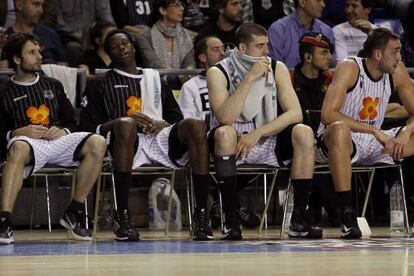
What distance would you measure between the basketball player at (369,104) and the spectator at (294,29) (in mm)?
2166

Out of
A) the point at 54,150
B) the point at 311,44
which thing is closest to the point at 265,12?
the point at 311,44

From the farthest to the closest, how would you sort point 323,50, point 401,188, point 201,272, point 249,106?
point 323,50
point 401,188
point 249,106
point 201,272

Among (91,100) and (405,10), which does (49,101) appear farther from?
(405,10)

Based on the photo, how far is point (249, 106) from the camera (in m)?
7.63

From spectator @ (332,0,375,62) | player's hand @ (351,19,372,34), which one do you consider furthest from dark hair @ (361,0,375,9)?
player's hand @ (351,19,372,34)

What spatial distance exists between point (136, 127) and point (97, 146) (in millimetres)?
330

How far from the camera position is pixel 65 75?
8.91 m

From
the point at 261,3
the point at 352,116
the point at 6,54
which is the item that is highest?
the point at 261,3

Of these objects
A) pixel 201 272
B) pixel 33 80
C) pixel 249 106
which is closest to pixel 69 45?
pixel 33 80

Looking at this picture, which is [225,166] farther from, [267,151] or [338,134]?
[338,134]

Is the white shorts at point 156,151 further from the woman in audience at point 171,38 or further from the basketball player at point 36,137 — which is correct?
the woman in audience at point 171,38

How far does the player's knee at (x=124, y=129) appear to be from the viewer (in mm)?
7352

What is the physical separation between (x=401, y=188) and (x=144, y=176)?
7.66 ft

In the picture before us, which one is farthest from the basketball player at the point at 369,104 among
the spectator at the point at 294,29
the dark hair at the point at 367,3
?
the dark hair at the point at 367,3
